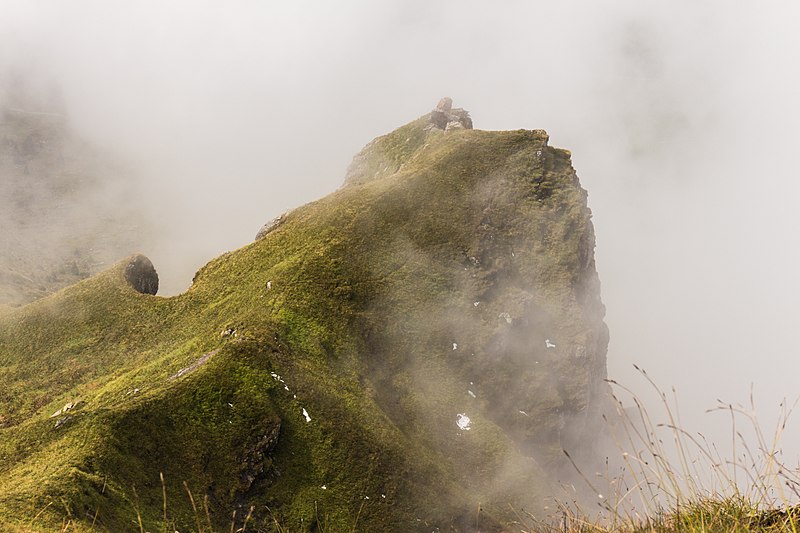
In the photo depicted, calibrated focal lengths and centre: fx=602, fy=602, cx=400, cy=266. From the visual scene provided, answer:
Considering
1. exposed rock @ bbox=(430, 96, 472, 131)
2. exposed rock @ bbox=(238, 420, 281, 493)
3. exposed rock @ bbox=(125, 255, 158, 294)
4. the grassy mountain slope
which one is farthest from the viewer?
exposed rock @ bbox=(430, 96, 472, 131)

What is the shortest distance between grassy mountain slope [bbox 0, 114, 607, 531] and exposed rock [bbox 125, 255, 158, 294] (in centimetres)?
118

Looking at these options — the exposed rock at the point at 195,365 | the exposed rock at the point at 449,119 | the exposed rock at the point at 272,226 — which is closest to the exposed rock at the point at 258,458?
the exposed rock at the point at 195,365

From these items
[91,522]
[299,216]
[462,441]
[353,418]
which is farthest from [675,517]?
[299,216]

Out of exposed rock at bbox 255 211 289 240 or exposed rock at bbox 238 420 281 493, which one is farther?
exposed rock at bbox 255 211 289 240

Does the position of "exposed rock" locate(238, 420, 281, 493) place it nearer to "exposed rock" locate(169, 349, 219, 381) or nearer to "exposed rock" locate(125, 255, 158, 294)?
"exposed rock" locate(169, 349, 219, 381)

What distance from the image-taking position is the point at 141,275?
60781 mm

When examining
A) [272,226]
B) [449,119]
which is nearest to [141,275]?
[272,226]

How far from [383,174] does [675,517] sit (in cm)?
7810

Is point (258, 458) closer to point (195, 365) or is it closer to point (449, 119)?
point (195, 365)

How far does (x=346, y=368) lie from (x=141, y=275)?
2666cm

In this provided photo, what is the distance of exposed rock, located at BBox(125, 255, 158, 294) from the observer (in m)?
58.5

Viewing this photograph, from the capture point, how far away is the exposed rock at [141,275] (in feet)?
192

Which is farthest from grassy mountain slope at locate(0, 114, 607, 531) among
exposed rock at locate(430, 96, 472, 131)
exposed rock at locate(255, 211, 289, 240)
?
exposed rock at locate(430, 96, 472, 131)

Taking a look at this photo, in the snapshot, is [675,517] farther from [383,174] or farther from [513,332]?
Answer: [383,174]
